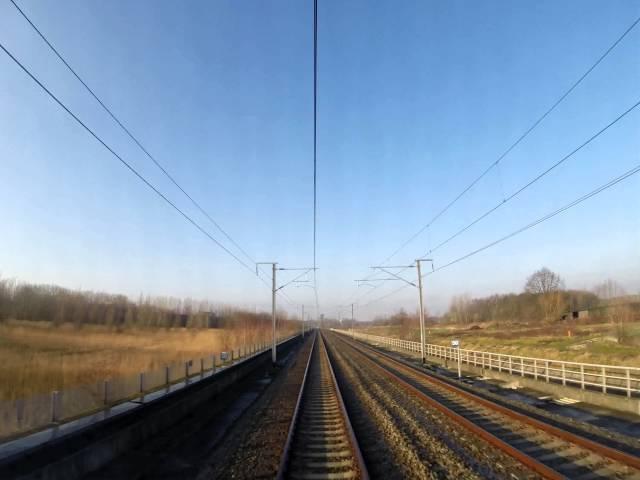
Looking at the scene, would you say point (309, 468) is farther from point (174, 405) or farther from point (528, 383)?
point (528, 383)

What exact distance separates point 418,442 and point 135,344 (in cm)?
2316

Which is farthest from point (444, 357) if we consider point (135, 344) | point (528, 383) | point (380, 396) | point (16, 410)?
point (16, 410)

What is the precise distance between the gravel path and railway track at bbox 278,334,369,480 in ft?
1.15

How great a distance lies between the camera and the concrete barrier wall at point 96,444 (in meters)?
7.11

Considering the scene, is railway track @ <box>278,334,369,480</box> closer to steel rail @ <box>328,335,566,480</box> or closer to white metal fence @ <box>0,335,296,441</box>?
steel rail @ <box>328,335,566,480</box>

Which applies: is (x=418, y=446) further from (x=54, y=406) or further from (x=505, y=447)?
(x=54, y=406)

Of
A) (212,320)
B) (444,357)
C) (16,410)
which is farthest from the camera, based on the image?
(212,320)

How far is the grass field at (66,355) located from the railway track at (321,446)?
1031 centimetres

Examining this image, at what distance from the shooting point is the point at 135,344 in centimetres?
2856

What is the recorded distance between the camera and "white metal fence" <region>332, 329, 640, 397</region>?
629 inches

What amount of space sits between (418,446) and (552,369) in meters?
11.3

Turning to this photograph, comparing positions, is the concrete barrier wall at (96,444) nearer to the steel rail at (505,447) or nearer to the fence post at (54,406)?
the fence post at (54,406)

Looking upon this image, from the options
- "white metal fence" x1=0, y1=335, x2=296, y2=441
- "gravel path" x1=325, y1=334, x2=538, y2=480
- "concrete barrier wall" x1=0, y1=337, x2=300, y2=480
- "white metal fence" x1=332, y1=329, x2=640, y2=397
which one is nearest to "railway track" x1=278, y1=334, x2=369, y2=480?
"gravel path" x1=325, y1=334, x2=538, y2=480

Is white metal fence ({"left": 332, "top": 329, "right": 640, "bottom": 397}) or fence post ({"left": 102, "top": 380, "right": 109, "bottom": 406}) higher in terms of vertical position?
fence post ({"left": 102, "top": 380, "right": 109, "bottom": 406})
